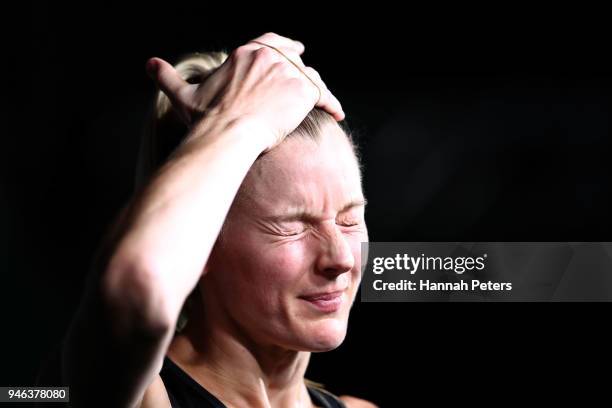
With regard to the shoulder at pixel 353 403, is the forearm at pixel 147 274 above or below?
below

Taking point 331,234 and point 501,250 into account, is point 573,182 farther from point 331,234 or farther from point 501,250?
point 331,234

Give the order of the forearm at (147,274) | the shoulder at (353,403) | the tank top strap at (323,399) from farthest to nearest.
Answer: the shoulder at (353,403)
the tank top strap at (323,399)
the forearm at (147,274)

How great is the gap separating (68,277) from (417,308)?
92cm

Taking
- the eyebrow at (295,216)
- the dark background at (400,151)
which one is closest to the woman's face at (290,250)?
the eyebrow at (295,216)

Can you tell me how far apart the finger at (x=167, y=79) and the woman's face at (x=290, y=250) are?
15cm

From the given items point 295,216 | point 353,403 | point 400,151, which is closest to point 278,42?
point 295,216

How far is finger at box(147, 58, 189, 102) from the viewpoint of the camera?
44.3 inches

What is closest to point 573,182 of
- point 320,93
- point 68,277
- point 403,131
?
point 403,131

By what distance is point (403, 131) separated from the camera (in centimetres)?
206

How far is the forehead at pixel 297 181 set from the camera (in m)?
1.15

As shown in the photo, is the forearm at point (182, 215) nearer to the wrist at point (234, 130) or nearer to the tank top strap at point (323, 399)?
the wrist at point (234, 130)

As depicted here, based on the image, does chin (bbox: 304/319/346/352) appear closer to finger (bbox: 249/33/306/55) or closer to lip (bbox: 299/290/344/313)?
lip (bbox: 299/290/344/313)

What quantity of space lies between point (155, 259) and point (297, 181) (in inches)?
14.5

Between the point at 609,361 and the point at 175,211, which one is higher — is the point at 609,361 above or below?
above
